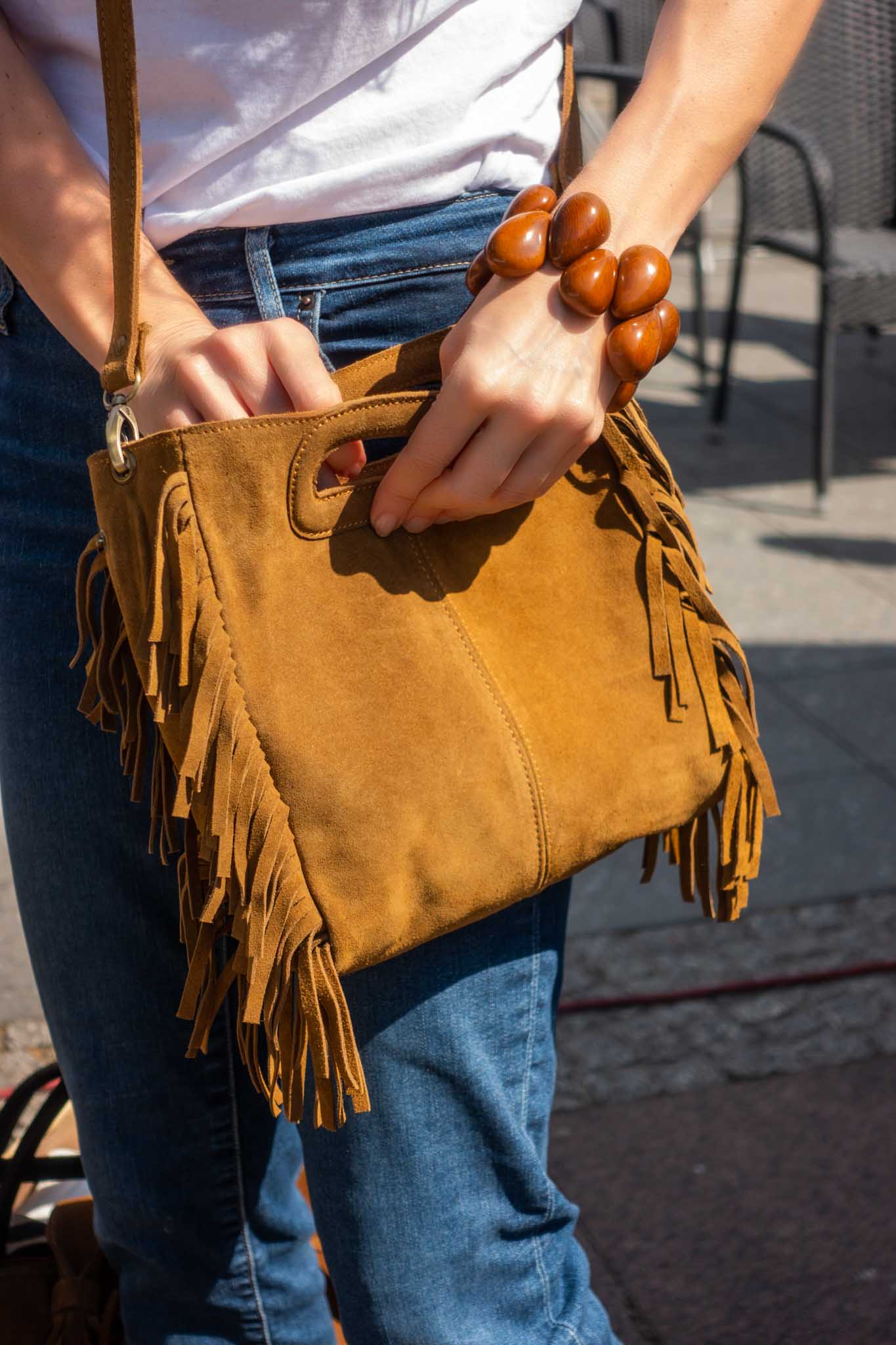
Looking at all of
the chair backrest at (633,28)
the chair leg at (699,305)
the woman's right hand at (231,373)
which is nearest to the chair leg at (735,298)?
the chair leg at (699,305)

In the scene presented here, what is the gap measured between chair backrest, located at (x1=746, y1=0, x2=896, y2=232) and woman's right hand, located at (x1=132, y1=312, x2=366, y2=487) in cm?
407

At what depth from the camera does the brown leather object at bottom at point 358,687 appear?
923 mm

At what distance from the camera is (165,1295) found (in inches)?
50.6

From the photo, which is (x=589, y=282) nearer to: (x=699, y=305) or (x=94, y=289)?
(x=94, y=289)

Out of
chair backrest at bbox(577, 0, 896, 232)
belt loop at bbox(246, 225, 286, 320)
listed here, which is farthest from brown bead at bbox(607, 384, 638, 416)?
chair backrest at bbox(577, 0, 896, 232)

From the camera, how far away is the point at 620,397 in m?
0.96

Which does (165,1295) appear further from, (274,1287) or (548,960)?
(548,960)

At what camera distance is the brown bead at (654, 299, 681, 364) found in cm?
94

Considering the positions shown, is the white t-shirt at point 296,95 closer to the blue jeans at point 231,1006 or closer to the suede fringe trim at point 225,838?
the blue jeans at point 231,1006

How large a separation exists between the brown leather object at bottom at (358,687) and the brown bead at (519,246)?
86mm

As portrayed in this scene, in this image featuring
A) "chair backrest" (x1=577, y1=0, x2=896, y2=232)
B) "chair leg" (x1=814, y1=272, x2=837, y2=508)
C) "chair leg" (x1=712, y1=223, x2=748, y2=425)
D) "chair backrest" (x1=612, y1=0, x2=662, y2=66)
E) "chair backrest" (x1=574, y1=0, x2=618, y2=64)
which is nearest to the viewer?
"chair leg" (x1=814, y1=272, x2=837, y2=508)

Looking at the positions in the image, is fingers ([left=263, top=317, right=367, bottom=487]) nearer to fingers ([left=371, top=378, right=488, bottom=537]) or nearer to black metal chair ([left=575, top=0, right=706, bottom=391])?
fingers ([left=371, top=378, right=488, bottom=537])

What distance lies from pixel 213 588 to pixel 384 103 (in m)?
0.38

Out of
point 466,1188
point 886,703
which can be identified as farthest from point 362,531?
point 886,703
